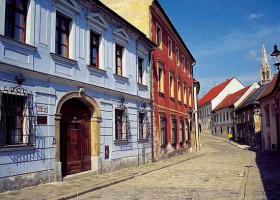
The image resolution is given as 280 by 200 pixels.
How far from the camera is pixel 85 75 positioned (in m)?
12.4

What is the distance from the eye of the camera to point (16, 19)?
9430 millimetres

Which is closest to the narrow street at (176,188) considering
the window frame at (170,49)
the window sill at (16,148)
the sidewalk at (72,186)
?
the sidewalk at (72,186)

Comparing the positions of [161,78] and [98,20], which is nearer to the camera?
[98,20]

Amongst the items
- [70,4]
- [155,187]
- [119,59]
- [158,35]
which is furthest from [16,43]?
[158,35]

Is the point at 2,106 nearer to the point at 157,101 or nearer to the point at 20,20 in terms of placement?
the point at 20,20

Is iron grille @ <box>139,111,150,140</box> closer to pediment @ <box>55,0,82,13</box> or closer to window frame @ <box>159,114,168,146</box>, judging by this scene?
window frame @ <box>159,114,168,146</box>

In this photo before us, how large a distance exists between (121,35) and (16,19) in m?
6.55

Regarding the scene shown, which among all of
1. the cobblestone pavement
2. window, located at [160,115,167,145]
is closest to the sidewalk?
the cobblestone pavement

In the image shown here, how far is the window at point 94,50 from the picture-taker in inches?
518

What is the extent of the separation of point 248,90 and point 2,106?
47128mm

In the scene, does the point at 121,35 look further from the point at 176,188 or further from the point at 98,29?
the point at 176,188

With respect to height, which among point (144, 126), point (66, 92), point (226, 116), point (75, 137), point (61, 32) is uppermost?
point (61, 32)

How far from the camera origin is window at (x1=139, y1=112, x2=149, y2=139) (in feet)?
57.0

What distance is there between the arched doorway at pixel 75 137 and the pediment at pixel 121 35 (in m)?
4.03
